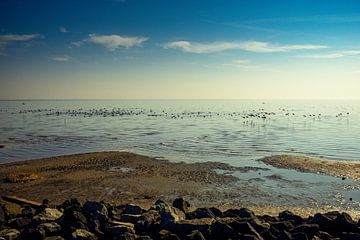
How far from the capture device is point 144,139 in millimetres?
49062

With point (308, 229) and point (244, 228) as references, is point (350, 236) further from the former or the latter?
point (244, 228)

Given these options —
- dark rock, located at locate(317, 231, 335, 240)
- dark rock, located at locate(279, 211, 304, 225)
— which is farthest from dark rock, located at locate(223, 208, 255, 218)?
dark rock, located at locate(317, 231, 335, 240)

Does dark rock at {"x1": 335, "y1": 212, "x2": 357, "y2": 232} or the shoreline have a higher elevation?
A: dark rock at {"x1": 335, "y1": 212, "x2": 357, "y2": 232}

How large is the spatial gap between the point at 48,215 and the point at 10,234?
1818 mm

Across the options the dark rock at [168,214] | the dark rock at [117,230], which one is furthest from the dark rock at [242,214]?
the dark rock at [117,230]

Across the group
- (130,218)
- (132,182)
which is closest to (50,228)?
(130,218)

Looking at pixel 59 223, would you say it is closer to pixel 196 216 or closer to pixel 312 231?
pixel 196 216

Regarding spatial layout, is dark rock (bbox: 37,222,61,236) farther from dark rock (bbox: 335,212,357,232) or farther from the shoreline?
dark rock (bbox: 335,212,357,232)

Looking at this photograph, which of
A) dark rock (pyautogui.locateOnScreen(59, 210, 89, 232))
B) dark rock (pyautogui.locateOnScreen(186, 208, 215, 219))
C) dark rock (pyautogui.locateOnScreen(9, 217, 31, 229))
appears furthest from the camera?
dark rock (pyautogui.locateOnScreen(186, 208, 215, 219))

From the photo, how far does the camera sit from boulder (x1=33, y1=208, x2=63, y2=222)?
13.3 m

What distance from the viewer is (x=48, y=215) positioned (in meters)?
13.7

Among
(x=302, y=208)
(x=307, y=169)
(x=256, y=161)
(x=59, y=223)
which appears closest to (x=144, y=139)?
(x=256, y=161)

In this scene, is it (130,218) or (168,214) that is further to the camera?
(130,218)

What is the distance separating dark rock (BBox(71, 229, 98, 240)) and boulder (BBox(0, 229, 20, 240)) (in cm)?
200
